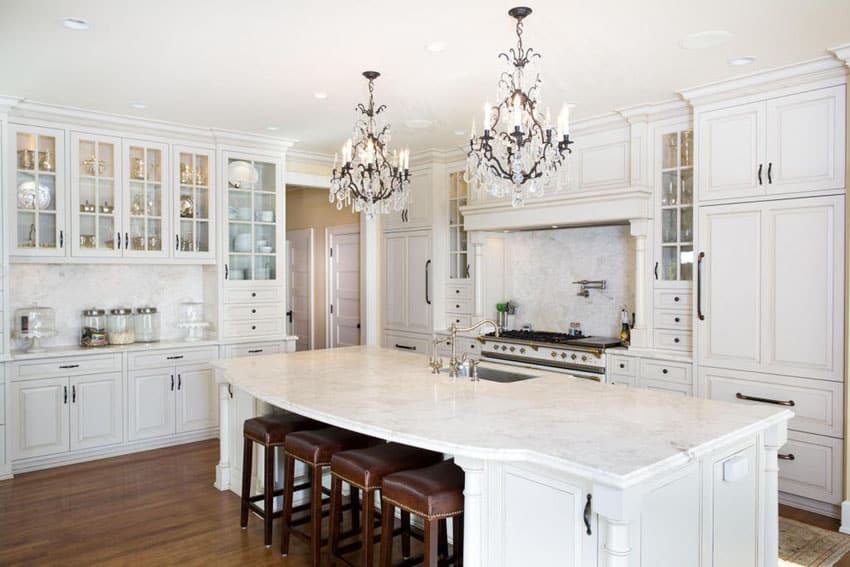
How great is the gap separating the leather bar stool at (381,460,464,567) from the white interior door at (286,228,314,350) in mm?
5886

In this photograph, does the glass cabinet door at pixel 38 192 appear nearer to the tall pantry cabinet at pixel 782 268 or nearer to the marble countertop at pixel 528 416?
the marble countertop at pixel 528 416

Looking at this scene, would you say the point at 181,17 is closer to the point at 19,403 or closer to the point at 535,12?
the point at 535,12

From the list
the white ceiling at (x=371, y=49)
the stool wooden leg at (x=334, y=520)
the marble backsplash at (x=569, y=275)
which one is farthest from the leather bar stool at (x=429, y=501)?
the marble backsplash at (x=569, y=275)

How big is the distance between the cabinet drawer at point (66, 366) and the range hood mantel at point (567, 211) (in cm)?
326

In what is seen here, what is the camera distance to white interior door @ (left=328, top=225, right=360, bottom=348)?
7.63m

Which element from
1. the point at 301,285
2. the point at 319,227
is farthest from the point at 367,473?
the point at 301,285

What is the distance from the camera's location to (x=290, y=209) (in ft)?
28.9

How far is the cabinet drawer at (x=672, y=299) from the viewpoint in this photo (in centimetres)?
439

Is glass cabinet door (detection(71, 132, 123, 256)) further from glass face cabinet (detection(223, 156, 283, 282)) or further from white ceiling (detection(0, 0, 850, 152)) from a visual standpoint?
glass face cabinet (detection(223, 156, 283, 282))

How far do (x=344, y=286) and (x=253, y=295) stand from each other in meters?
2.11

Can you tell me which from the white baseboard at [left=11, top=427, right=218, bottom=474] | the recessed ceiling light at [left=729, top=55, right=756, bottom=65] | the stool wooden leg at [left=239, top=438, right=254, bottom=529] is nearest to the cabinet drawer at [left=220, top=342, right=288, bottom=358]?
Result: the white baseboard at [left=11, top=427, right=218, bottom=474]

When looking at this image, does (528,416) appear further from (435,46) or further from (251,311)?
(251,311)

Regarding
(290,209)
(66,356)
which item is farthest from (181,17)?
(290,209)

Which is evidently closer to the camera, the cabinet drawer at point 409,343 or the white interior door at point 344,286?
the cabinet drawer at point 409,343
